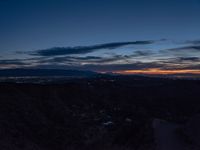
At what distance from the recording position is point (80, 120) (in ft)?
155

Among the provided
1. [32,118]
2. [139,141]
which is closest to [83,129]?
[32,118]

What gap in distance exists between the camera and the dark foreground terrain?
3441 cm

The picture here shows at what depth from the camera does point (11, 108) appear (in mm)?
44875

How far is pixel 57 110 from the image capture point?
50594mm

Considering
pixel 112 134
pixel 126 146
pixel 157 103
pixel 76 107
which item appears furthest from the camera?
pixel 157 103

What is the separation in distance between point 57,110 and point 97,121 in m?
6.67

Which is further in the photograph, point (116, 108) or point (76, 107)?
point (116, 108)

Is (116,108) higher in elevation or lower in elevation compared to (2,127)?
lower

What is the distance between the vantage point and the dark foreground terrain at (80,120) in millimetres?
34406

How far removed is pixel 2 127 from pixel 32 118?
23.7 feet

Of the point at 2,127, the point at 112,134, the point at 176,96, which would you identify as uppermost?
the point at 2,127

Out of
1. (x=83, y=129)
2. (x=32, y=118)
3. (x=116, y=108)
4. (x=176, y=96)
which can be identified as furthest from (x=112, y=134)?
(x=176, y=96)

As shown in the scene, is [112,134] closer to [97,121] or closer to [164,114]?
[97,121]

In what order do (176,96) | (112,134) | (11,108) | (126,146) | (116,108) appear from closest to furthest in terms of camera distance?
(126,146) → (112,134) → (11,108) → (116,108) → (176,96)
